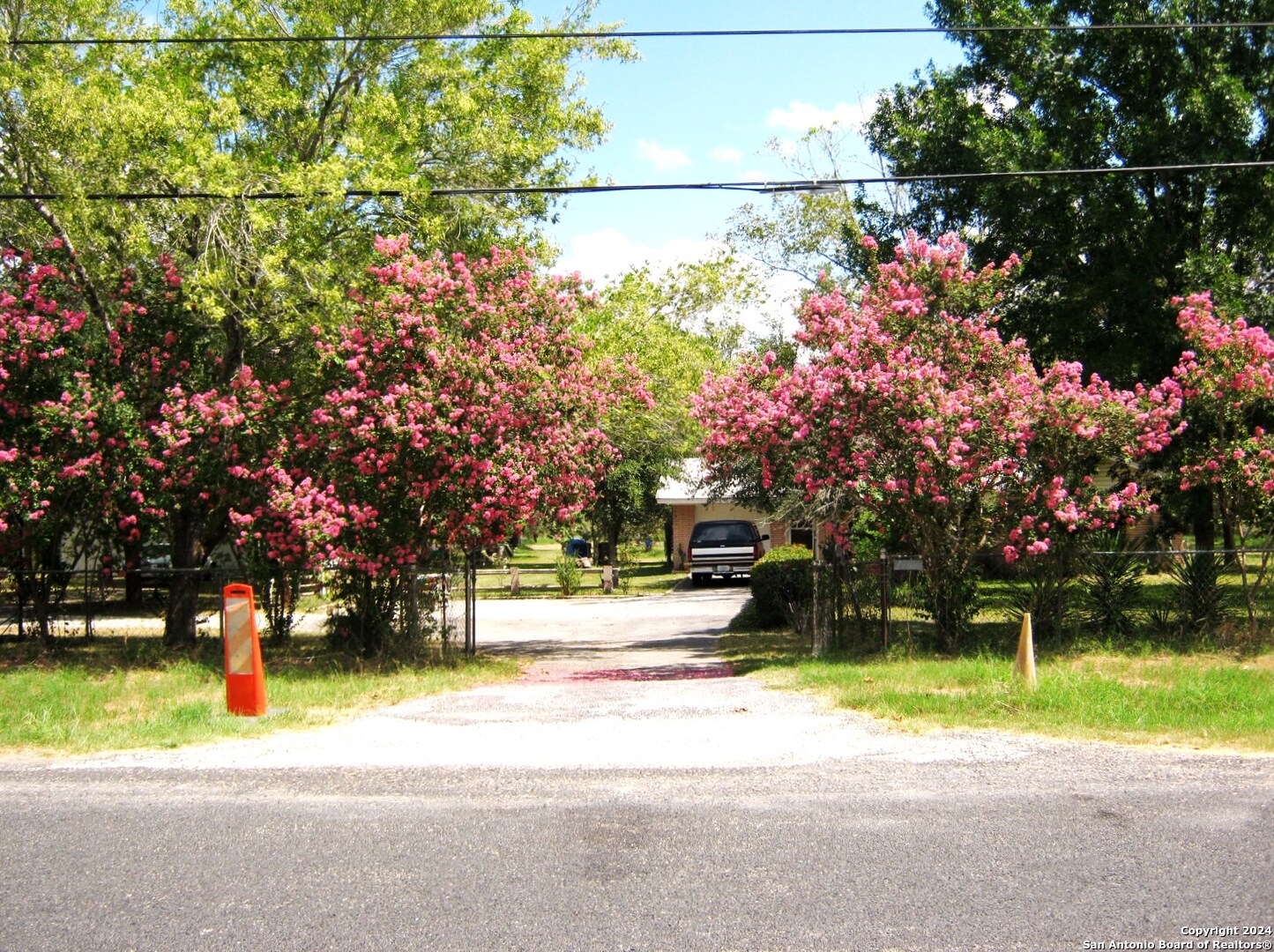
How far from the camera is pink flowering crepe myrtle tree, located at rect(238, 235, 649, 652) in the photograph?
13219mm

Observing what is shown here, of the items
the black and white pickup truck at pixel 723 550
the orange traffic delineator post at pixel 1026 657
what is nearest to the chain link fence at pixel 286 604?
the orange traffic delineator post at pixel 1026 657

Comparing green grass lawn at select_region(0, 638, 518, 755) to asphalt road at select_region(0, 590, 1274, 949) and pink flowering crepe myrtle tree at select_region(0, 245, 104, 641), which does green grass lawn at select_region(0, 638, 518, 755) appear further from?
pink flowering crepe myrtle tree at select_region(0, 245, 104, 641)

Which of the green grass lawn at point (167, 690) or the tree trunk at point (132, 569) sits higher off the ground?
the tree trunk at point (132, 569)

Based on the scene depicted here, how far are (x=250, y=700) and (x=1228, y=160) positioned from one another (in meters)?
14.6

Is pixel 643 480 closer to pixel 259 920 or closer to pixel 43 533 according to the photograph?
pixel 43 533

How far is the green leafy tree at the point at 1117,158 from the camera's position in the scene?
52.0 ft

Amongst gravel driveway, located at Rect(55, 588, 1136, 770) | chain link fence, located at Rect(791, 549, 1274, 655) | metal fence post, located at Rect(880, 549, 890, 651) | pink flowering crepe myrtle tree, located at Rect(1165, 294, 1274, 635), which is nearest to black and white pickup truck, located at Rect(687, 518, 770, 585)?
gravel driveway, located at Rect(55, 588, 1136, 770)

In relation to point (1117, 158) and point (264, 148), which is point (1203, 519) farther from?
point (264, 148)

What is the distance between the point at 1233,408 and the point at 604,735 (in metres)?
9.23

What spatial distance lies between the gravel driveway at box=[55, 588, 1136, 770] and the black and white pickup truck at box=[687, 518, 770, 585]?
19.2 meters

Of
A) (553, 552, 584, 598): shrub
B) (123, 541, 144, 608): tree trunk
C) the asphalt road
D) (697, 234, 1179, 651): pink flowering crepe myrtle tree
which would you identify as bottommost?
the asphalt road

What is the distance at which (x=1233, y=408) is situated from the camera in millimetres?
13688

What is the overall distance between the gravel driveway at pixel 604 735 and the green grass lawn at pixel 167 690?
0.42 meters
